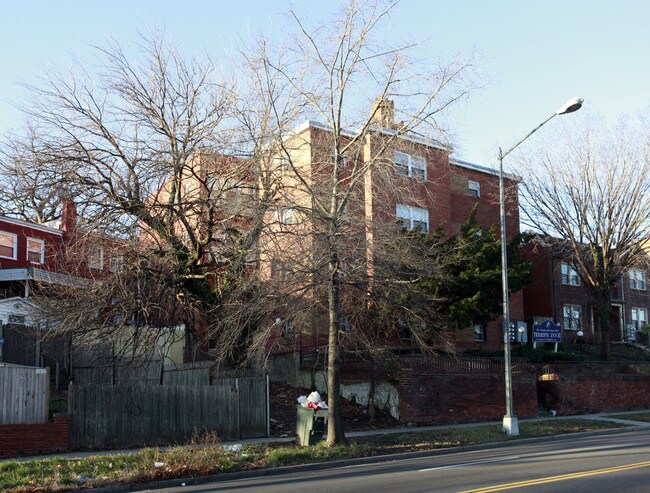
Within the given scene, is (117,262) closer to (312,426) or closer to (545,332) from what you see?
(312,426)

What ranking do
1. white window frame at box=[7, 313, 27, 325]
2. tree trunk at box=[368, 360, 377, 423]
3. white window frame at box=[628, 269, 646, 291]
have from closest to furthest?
1. tree trunk at box=[368, 360, 377, 423]
2. white window frame at box=[7, 313, 27, 325]
3. white window frame at box=[628, 269, 646, 291]

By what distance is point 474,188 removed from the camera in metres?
37.2

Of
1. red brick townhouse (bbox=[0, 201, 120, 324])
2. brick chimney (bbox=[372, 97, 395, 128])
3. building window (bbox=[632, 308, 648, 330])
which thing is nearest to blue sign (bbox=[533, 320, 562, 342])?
building window (bbox=[632, 308, 648, 330])

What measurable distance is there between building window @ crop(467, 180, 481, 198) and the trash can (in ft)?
74.0

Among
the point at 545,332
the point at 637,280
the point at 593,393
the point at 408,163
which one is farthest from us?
the point at 637,280

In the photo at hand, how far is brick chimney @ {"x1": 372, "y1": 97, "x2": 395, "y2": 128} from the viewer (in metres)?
17.5

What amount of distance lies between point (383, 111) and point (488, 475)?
9.64m

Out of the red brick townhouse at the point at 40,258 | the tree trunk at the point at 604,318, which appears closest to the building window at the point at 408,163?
the red brick townhouse at the point at 40,258

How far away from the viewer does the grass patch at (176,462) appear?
40.8ft

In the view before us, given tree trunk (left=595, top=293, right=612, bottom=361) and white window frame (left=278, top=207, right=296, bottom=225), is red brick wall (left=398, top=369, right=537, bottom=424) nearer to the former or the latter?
white window frame (left=278, top=207, right=296, bottom=225)

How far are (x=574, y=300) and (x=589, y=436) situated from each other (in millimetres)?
23722

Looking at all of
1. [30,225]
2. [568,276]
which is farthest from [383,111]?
[568,276]

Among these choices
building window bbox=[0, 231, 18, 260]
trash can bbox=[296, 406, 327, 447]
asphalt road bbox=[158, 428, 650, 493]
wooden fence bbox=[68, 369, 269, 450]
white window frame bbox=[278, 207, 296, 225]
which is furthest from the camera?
building window bbox=[0, 231, 18, 260]

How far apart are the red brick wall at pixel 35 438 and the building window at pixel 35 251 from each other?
18.8 m
